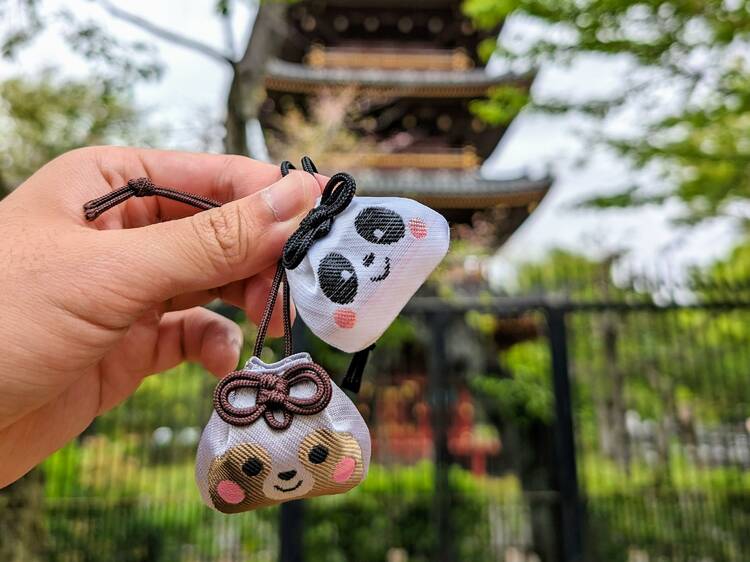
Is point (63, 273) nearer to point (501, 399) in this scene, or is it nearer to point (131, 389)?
point (131, 389)

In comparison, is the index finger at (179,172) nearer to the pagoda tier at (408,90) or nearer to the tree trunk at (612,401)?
the tree trunk at (612,401)

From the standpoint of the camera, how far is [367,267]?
0.83m

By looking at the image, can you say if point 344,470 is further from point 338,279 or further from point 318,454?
point 338,279

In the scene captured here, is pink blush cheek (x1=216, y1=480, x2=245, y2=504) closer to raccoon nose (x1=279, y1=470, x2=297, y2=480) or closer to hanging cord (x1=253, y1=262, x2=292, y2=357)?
raccoon nose (x1=279, y1=470, x2=297, y2=480)

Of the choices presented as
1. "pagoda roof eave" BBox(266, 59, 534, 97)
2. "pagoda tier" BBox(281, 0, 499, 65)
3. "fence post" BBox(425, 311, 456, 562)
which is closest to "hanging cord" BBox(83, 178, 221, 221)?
"fence post" BBox(425, 311, 456, 562)

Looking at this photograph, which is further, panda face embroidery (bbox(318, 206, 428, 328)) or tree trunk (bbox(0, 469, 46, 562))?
tree trunk (bbox(0, 469, 46, 562))

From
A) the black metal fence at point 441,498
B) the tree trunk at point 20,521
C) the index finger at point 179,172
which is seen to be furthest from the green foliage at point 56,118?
the index finger at point 179,172

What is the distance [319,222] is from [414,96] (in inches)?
430

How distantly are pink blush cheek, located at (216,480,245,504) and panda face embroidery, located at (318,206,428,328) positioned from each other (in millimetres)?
248

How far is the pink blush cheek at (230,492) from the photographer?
798 millimetres

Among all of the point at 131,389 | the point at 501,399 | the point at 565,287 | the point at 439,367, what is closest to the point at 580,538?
the point at 439,367

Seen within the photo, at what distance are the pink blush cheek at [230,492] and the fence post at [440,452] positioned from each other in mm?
3727

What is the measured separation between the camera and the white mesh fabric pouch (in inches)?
32.5

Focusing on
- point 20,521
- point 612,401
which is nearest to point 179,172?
point 20,521
